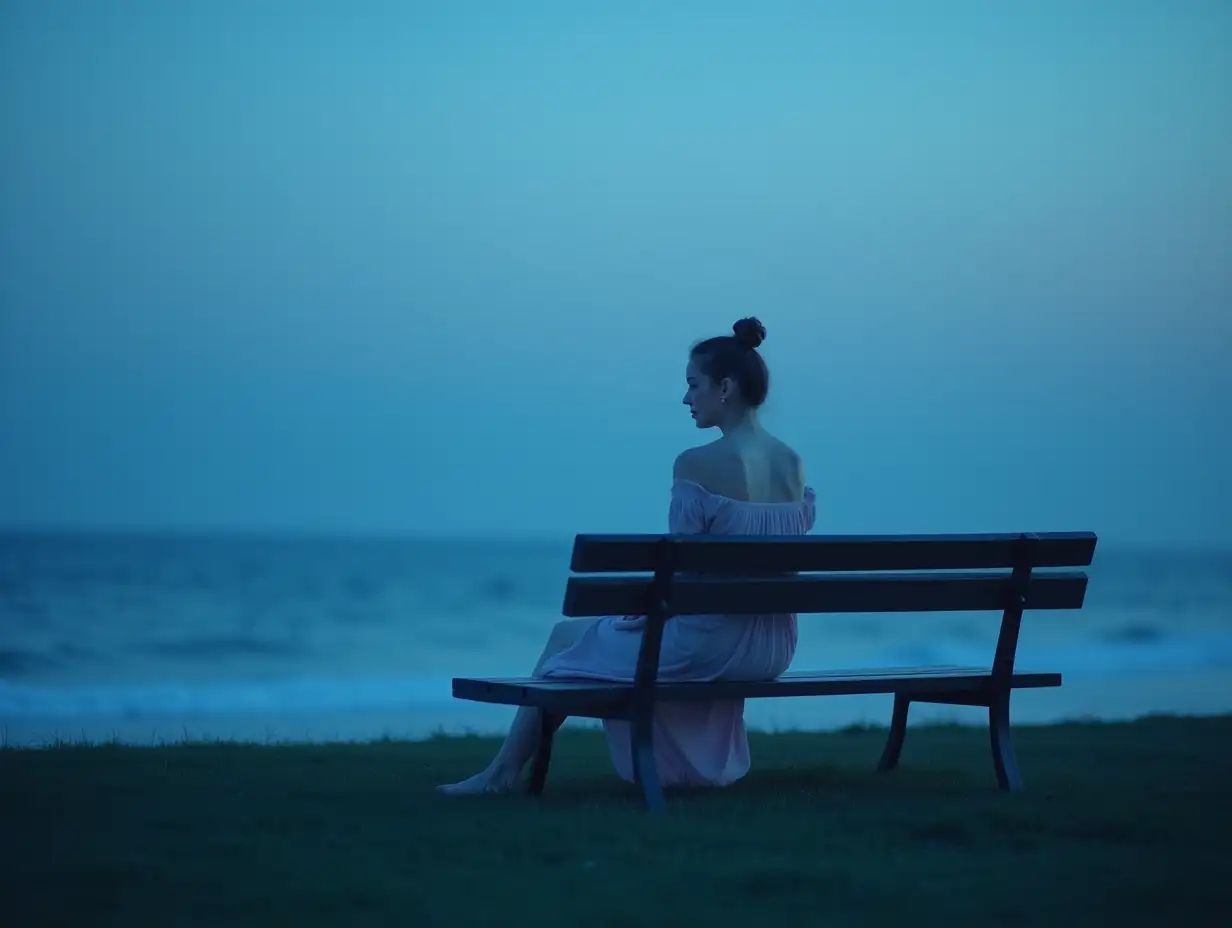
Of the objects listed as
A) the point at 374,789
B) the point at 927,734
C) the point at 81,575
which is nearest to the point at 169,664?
the point at 81,575

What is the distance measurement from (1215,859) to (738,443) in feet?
7.12

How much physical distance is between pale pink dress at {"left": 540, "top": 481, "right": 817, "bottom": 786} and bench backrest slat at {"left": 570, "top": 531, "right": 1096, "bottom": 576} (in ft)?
0.70

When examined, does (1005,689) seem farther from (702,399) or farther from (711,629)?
(702,399)

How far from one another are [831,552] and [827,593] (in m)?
0.18

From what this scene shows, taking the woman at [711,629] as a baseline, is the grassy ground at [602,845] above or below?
below

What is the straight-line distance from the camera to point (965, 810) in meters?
5.19

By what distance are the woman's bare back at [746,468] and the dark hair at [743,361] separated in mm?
157

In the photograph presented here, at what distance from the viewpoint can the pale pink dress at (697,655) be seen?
559 cm

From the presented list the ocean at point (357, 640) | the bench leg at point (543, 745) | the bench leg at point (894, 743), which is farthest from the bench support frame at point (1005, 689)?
the ocean at point (357, 640)

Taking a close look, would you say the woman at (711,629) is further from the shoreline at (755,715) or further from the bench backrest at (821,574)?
the shoreline at (755,715)

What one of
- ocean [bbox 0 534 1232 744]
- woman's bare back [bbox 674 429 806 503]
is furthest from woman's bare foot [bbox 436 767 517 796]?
ocean [bbox 0 534 1232 744]

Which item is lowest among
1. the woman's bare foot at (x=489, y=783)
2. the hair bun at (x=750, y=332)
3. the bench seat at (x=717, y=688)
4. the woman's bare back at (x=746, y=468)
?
the woman's bare foot at (x=489, y=783)

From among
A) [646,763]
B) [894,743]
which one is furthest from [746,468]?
[894,743]

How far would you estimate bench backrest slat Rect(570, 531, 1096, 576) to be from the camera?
5.04 meters
